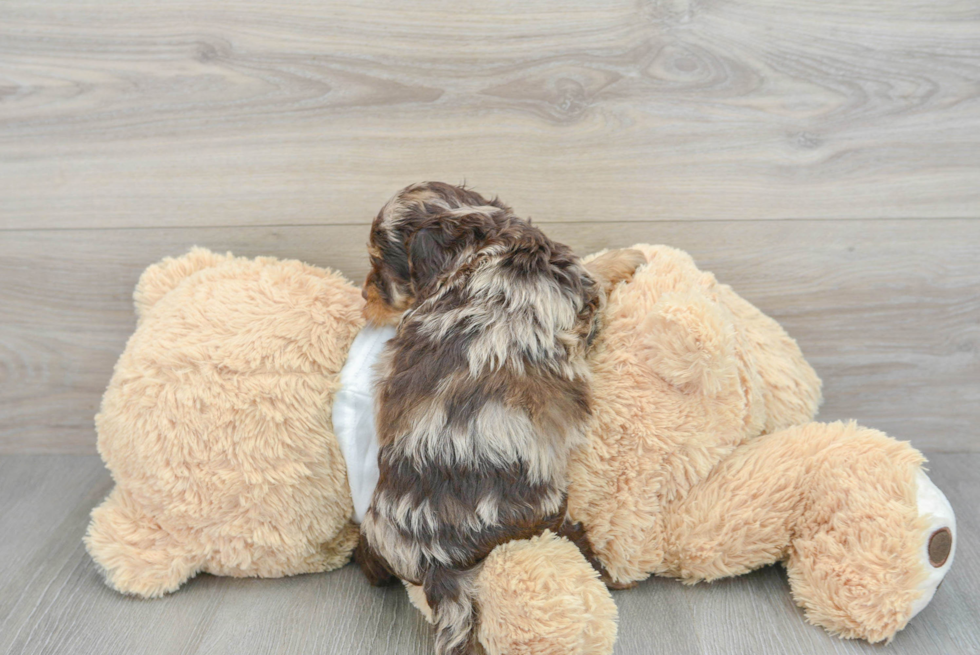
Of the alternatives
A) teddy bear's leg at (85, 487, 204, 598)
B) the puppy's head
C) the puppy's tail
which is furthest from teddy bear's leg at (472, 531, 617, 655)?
teddy bear's leg at (85, 487, 204, 598)

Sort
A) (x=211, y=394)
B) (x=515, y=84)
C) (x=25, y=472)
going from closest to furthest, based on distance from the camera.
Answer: (x=211, y=394) < (x=515, y=84) < (x=25, y=472)

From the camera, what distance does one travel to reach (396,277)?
819 millimetres

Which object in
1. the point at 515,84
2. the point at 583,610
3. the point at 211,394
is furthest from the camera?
the point at 515,84

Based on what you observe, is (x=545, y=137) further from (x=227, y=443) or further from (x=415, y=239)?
(x=227, y=443)

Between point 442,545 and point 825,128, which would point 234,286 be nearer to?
point 442,545

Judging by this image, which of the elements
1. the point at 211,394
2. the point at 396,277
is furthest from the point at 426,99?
the point at 211,394

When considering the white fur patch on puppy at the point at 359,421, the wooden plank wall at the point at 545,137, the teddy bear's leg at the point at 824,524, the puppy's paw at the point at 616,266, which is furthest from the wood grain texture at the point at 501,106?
the teddy bear's leg at the point at 824,524

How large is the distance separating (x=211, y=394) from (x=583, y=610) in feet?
1.60

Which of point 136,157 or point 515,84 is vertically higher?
point 515,84

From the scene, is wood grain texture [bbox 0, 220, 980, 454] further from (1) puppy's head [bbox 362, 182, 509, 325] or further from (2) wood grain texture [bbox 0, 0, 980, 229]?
(1) puppy's head [bbox 362, 182, 509, 325]

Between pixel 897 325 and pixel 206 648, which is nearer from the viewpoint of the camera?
pixel 206 648

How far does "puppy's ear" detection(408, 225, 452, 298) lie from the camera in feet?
2.59

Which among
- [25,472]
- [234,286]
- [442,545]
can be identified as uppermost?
[234,286]

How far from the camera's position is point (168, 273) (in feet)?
3.36
